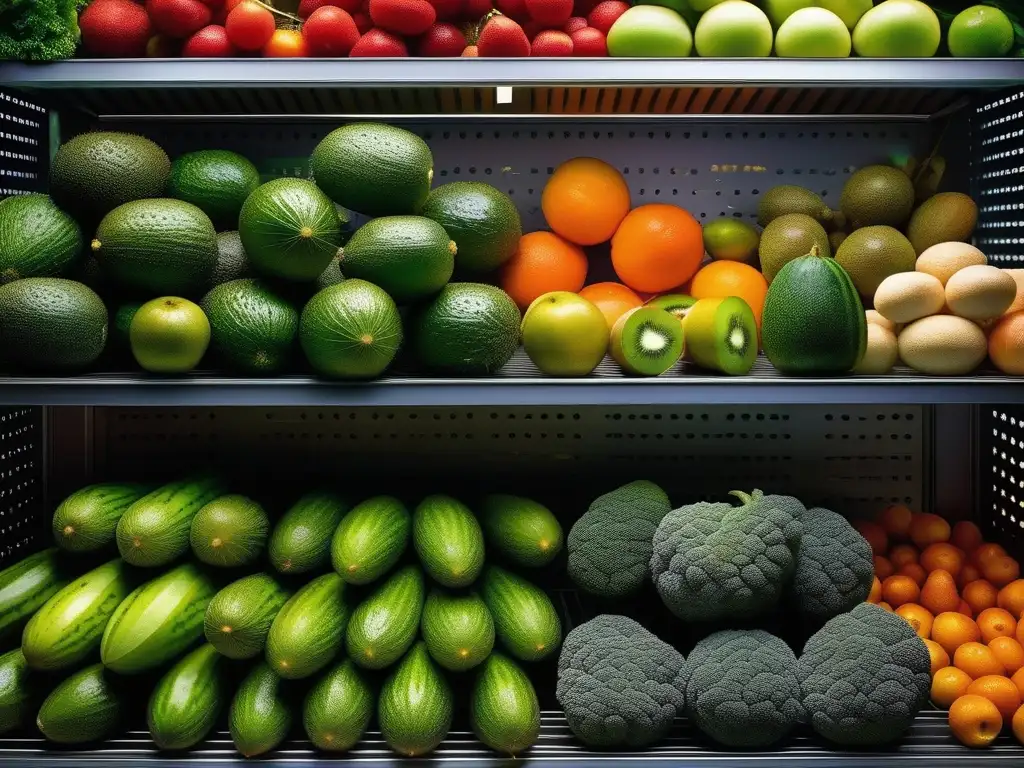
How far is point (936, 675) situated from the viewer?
4.76ft

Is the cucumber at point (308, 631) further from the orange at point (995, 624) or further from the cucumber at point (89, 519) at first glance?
the orange at point (995, 624)

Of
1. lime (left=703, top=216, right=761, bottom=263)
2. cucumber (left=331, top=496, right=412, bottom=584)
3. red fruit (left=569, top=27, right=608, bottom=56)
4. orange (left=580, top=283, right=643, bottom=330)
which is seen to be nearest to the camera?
cucumber (left=331, top=496, right=412, bottom=584)

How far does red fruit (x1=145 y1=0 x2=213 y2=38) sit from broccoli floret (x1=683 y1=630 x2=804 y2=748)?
139 cm

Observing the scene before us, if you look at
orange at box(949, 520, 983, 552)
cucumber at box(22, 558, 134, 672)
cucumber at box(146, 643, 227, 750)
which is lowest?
orange at box(949, 520, 983, 552)

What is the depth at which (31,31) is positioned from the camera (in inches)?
53.6

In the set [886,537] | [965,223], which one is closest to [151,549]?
[886,537]

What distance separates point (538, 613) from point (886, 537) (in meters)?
0.80

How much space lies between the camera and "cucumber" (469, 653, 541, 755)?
1.30 metres

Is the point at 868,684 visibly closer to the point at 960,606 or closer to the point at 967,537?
the point at 960,606

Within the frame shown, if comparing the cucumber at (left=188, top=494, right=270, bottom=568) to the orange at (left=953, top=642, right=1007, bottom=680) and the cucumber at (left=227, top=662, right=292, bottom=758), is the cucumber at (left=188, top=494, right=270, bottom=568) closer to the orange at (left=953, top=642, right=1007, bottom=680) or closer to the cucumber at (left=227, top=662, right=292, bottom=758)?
the cucumber at (left=227, top=662, right=292, bottom=758)

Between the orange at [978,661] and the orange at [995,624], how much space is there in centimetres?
5

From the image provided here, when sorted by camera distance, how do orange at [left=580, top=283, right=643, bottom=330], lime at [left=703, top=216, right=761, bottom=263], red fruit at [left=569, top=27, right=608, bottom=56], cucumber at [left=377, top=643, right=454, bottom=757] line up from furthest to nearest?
1. lime at [left=703, top=216, right=761, bottom=263]
2. orange at [left=580, top=283, right=643, bottom=330]
3. red fruit at [left=569, top=27, right=608, bottom=56]
4. cucumber at [left=377, top=643, right=454, bottom=757]

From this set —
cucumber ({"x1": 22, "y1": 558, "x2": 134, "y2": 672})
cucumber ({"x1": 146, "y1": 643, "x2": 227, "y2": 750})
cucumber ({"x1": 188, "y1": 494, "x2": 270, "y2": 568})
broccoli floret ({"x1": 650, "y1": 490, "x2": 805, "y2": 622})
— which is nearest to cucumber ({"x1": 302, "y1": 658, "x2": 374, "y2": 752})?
cucumber ({"x1": 146, "y1": 643, "x2": 227, "y2": 750})

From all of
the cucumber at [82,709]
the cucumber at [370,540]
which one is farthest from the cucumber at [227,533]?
the cucumber at [82,709]
